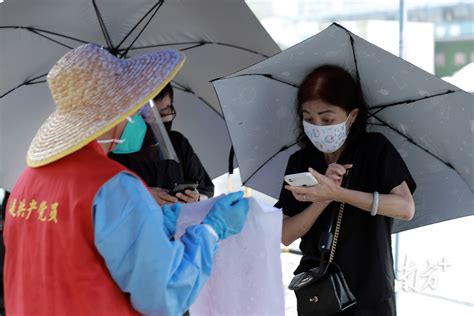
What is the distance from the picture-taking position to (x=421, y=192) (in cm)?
247

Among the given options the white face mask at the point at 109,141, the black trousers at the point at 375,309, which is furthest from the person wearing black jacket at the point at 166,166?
the black trousers at the point at 375,309

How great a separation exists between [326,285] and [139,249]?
86 cm

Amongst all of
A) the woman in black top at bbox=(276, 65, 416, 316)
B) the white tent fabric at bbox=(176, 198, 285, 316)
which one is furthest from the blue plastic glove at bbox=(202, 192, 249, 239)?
the woman in black top at bbox=(276, 65, 416, 316)

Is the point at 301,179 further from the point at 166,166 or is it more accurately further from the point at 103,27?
the point at 103,27

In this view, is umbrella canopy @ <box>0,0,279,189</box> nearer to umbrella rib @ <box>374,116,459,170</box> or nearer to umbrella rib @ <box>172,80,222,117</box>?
umbrella rib @ <box>172,80,222,117</box>

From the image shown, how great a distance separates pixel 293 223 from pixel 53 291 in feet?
3.02

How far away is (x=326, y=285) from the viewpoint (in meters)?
2.16

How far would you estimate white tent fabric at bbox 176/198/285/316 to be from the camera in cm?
191

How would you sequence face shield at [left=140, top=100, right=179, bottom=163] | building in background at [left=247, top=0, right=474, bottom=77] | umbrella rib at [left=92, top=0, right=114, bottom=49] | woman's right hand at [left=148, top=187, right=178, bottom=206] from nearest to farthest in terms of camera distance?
face shield at [left=140, top=100, right=179, bottom=163] → woman's right hand at [left=148, top=187, right=178, bottom=206] → umbrella rib at [left=92, top=0, right=114, bottom=49] → building in background at [left=247, top=0, right=474, bottom=77]

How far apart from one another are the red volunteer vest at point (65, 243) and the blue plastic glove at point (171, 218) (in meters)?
0.38

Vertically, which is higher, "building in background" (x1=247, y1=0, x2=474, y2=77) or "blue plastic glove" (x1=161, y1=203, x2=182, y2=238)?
"building in background" (x1=247, y1=0, x2=474, y2=77)

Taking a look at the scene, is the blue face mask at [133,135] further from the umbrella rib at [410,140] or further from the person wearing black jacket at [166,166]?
the umbrella rib at [410,140]

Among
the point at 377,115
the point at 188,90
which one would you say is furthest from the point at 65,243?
the point at 188,90

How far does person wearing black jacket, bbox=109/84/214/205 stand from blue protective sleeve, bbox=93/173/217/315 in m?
0.41
